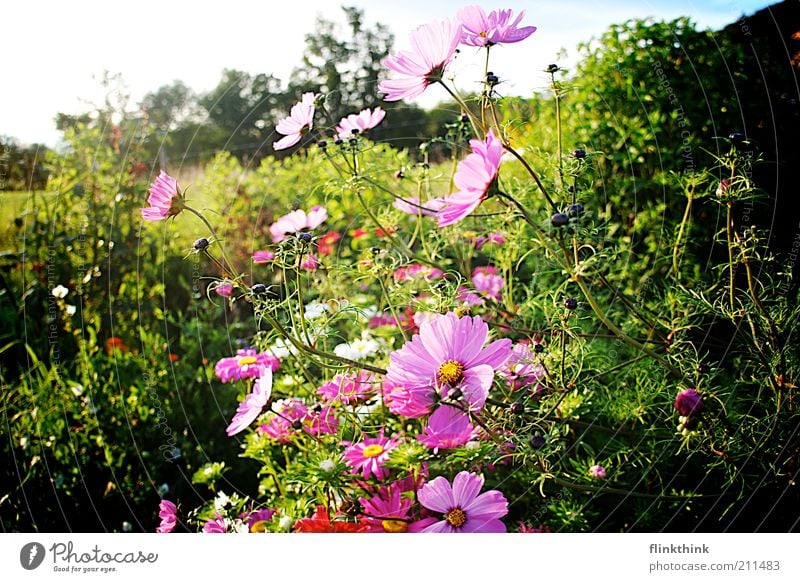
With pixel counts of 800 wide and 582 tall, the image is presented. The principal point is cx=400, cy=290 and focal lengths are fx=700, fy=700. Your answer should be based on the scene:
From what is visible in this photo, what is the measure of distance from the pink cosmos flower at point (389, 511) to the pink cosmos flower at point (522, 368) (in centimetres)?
18

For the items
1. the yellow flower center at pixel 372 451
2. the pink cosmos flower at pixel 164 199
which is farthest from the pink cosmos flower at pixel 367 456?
the pink cosmos flower at pixel 164 199

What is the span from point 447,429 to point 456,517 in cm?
10

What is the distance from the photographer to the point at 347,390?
0.85m

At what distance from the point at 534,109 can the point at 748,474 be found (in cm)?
92

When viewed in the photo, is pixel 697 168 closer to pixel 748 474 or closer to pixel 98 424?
pixel 748 474

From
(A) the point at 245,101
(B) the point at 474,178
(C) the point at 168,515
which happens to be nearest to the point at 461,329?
(B) the point at 474,178

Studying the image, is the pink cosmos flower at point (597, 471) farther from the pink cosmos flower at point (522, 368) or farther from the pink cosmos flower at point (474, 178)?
the pink cosmos flower at point (474, 178)

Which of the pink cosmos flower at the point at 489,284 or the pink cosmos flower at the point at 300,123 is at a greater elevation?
the pink cosmos flower at the point at 300,123

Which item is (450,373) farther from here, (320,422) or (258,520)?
(258,520)

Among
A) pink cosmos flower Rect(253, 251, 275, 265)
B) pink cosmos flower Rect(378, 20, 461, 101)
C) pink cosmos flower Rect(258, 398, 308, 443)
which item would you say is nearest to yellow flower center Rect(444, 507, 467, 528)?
pink cosmos flower Rect(258, 398, 308, 443)

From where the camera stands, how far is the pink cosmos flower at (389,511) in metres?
0.80

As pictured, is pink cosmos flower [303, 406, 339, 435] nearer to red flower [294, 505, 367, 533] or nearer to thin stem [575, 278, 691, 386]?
red flower [294, 505, 367, 533]

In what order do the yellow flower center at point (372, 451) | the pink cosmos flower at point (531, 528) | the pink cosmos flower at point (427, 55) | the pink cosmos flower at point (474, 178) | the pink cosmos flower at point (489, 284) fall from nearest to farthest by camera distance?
the pink cosmos flower at point (474, 178)
the pink cosmos flower at point (427, 55)
the yellow flower center at point (372, 451)
the pink cosmos flower at point (531, 528)
the pink cosmos flower at point (489, 284)
